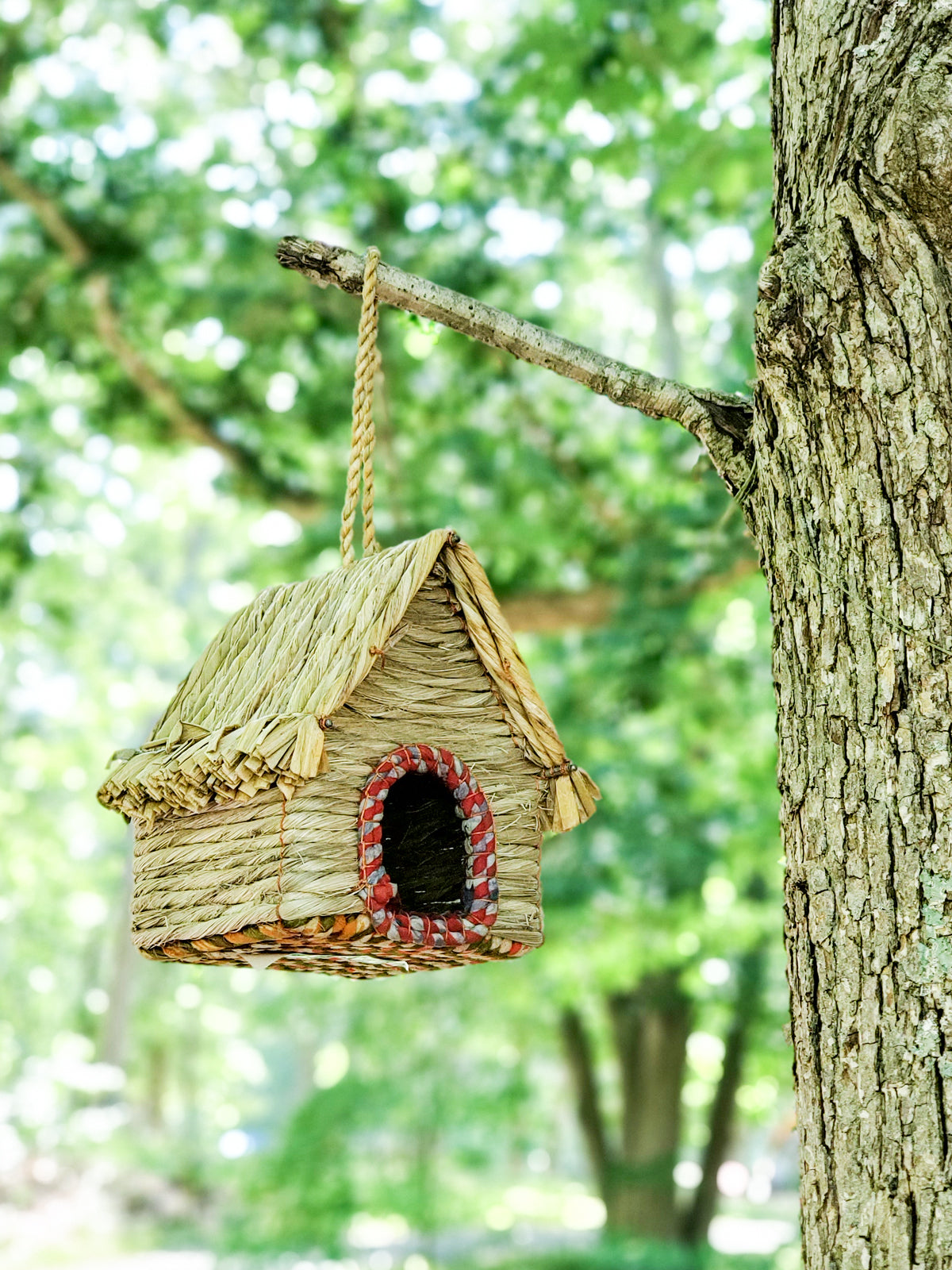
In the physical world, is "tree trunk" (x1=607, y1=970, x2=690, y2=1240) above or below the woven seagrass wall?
below

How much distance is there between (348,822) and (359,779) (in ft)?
0.20

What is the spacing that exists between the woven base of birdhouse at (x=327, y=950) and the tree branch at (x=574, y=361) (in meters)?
0.74

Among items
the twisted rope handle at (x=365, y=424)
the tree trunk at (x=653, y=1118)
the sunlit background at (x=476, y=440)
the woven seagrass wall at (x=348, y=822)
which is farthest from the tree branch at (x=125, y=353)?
the tree trunk at (x=653, y=1118)

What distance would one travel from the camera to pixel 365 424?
1.86m

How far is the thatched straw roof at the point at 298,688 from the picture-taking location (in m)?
1.62

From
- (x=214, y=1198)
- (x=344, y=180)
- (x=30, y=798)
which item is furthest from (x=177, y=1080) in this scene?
(x=344, y=180)

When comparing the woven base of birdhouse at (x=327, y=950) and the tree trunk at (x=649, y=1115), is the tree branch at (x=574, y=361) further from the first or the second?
the tree trunk at (x=649, y=1115)

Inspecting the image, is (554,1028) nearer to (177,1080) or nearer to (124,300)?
(124,300)

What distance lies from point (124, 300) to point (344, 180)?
1.38 meters

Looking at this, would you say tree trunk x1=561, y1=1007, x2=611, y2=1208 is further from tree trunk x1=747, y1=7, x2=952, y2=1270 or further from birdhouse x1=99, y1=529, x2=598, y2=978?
tree trunk x1=747, y1=7, x2=952, y2=1270

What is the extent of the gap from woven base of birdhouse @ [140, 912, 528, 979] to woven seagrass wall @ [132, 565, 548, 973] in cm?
1

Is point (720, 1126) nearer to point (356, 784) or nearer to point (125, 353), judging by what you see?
point (125, 353)

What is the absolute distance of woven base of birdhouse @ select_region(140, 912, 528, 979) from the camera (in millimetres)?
1575

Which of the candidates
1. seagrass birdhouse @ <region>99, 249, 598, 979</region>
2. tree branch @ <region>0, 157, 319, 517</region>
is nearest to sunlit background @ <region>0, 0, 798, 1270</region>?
tree branch @ <region>0, 157, 319, 517</region>
